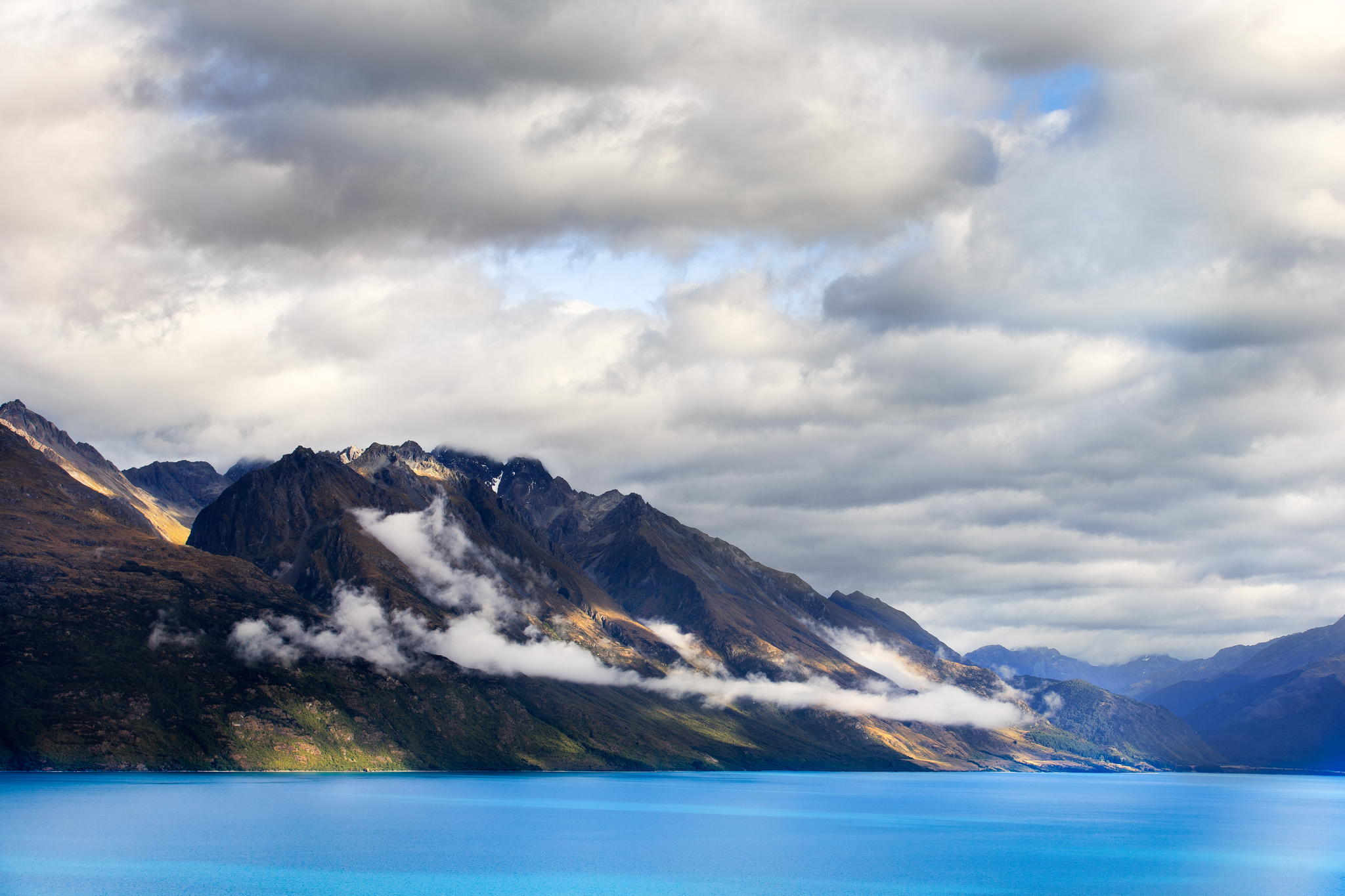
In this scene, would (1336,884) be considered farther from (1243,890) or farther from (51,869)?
(51,869)

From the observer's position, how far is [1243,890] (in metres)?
188

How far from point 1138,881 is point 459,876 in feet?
372

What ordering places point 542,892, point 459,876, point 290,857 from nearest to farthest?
point 542,892
point 459,876
point 290,857

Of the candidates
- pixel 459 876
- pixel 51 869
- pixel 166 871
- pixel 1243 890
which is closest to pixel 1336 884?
pixel 1243 890

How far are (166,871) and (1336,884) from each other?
624 feet

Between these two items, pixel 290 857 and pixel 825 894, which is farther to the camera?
pixel 290 857

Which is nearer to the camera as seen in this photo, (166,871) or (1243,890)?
(166,871)

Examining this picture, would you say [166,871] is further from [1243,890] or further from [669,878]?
[1243,890]

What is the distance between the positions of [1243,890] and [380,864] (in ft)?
462

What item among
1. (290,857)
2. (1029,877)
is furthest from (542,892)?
(1029,877)

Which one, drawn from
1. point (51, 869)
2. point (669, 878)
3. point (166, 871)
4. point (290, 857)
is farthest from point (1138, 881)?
point (51, 869)

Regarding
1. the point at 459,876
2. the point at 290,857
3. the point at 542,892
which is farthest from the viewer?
the point at 290,857

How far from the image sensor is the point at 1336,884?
196750 mm

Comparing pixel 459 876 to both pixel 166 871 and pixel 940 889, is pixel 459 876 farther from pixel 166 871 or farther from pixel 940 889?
pixel 940 889
